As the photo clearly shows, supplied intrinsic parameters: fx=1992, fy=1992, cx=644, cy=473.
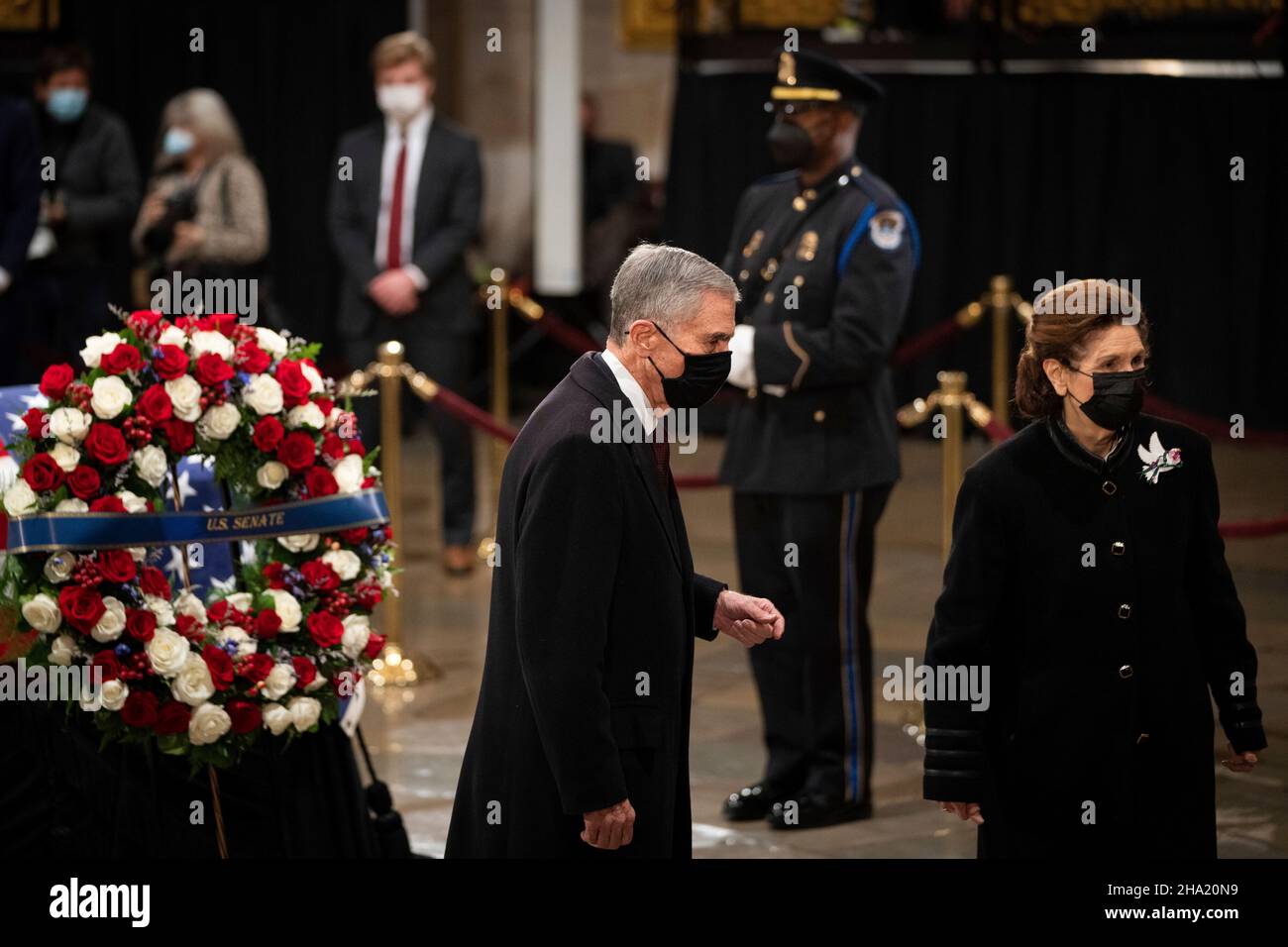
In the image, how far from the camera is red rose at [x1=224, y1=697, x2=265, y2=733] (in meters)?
4.18

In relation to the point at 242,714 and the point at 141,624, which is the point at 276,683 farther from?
the point at 141,624

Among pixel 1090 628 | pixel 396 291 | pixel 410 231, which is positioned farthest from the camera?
pixel 410 231

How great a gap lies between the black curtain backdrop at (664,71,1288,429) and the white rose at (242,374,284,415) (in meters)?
6.31

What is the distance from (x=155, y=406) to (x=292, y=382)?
32 cm

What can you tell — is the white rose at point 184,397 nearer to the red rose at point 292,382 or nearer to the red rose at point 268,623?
the red rose at point 292,382

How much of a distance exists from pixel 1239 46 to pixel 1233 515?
8.17 ft

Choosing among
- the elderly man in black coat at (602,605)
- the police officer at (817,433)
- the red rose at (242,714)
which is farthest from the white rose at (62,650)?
the police officer at (817,433)

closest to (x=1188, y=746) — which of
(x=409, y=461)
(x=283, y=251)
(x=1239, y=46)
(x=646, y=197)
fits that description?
(x=1239, y=46)

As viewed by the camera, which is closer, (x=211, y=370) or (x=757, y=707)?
(x=211, y=370)

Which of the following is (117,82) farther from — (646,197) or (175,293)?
(175,293)

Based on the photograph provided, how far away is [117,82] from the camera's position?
40.2 feet

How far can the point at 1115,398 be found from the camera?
11.6ft

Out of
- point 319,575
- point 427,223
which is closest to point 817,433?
point 319,575

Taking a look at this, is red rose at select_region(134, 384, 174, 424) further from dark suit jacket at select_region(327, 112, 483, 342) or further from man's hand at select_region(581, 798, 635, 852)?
dark suit jacket at select_region(327, 112, 483, 342)
